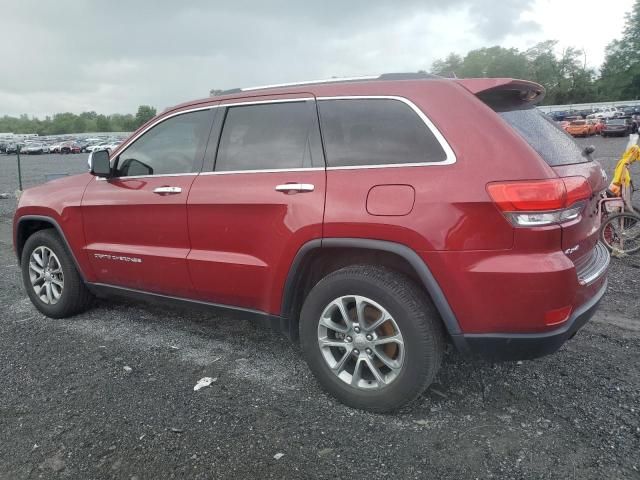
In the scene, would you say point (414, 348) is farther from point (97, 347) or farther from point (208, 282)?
point (97, 347)

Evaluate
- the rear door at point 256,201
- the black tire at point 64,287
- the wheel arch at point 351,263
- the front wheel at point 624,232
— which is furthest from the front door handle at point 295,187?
the front wheel at point 624,232

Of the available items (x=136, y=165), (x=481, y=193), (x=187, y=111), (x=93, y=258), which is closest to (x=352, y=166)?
(x=481, y=193)

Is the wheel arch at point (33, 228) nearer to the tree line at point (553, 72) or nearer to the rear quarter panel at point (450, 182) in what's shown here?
the rear quarter panel at point (450, 182)

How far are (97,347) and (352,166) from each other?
244 cm

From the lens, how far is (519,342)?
8.42 feet

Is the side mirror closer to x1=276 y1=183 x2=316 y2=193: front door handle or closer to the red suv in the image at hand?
the red suv

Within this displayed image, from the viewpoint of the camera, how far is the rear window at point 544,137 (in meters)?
2.69

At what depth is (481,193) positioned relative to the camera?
2518mm

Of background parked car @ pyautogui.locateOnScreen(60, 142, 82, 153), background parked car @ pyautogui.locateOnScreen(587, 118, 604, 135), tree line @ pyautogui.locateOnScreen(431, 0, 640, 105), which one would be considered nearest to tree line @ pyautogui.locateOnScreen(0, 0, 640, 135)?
tree line @ pyautogui.locateOnScreen(431, 0, 640, 105)

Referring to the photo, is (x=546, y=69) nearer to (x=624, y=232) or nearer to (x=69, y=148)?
(x=69, y=148)

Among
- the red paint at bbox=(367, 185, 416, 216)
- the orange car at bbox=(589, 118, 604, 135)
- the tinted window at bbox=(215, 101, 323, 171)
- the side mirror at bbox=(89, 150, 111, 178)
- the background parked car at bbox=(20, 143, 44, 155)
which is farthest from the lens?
the background parked car at bbox=(20, 143, 44, 155)

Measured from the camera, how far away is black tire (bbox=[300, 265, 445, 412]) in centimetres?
271

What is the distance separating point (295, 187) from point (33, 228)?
119 inches

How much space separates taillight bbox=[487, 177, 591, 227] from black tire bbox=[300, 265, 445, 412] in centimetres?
63
